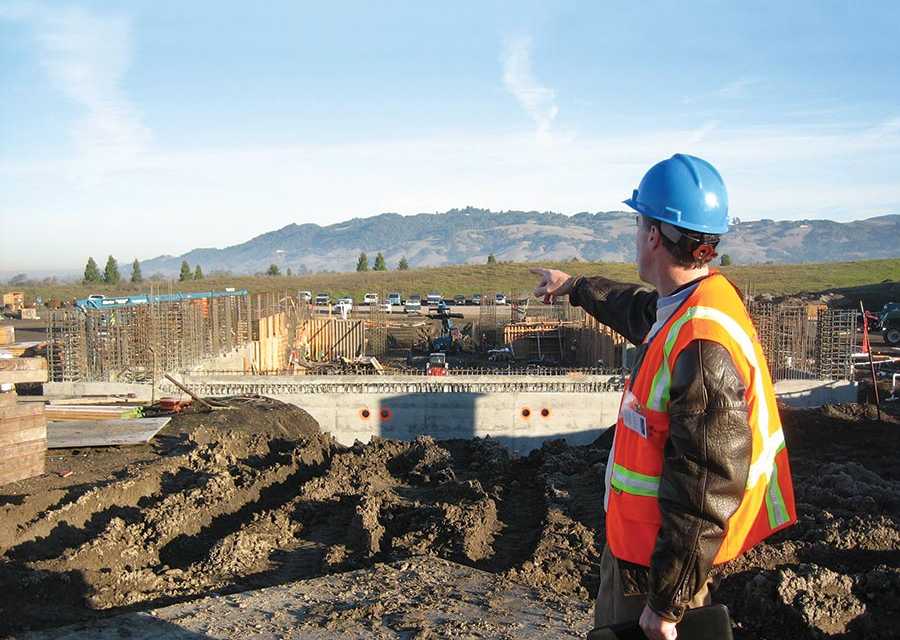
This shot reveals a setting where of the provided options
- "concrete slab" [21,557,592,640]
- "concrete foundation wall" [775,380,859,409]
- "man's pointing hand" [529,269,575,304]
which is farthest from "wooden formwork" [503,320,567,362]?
"man's pointing hand" [529,269,575,304]

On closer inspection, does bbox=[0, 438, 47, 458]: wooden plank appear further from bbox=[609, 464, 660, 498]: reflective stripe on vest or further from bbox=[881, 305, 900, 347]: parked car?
bbox=[881, 305, 900, 347]: parked car

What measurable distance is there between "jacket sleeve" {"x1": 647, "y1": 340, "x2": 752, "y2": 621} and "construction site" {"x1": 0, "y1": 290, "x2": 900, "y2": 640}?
1514 mm

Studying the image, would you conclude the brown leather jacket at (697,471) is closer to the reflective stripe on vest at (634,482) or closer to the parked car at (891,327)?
the reflective stripe on vest at (634,482)

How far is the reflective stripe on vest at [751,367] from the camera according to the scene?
2.39 metres

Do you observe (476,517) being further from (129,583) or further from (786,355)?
(786,355)

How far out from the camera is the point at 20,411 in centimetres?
769

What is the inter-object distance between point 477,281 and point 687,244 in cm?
7260

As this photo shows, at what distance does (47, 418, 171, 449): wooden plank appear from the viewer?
34.2 ft

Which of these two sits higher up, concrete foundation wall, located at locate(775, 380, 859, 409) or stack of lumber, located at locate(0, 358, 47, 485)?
stack of lumber, located at locate(0, 358, 47, 485)

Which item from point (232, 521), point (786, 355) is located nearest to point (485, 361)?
point (786, 355)

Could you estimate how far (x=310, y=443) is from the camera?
11.1 m

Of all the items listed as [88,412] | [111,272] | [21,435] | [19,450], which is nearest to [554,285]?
[21,435]

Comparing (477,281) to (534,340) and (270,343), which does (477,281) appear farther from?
(270,343)

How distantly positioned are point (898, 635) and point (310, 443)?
7.32 meters
